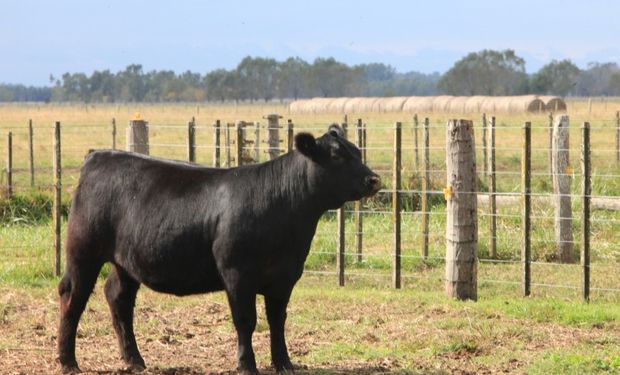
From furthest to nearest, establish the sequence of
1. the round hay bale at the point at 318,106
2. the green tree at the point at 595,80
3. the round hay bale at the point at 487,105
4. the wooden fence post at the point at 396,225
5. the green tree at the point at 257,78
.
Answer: the green tree at the point at 595,80 < the green tree at the point at 257,78 < the round hay bale at the point at 318,106 < the round hay bale at the point at 487,105 < the wooden fence post at the point at 396,225

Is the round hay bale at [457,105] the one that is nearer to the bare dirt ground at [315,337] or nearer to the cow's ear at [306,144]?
the bare dirt ground at [315,337]

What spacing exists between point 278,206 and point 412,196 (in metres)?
10.6

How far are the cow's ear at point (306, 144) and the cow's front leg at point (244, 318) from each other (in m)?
0.97

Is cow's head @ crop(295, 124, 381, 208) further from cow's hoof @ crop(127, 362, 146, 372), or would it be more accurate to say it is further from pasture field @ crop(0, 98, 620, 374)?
cow's hoof @ crop(127, 362, 146, 372)

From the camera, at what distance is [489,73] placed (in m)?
125

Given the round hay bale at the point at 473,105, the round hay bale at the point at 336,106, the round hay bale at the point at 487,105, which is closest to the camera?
the round hay bale at the point at 487,105

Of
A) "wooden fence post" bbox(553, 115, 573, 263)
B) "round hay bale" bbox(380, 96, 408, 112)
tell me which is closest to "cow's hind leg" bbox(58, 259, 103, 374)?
"wooden fence post" bbox(553, 115, 573, 263)

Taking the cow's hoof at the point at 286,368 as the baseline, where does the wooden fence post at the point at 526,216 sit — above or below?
above

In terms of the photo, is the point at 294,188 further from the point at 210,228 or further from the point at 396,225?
the point at 396,225

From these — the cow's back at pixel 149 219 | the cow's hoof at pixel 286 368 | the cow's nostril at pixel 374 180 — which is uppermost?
the cow's nostril at pixel 374 180

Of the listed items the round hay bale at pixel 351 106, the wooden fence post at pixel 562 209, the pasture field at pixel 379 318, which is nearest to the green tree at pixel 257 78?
the round hay bale at pixel 351 106

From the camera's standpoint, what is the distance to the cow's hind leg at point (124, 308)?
26.5 ft

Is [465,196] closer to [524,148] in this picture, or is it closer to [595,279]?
[524,148]

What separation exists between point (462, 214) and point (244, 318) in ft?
13.7
